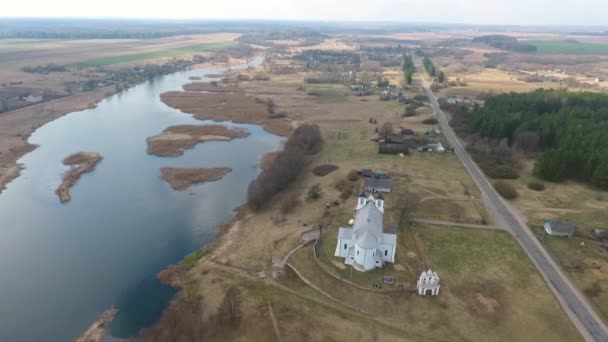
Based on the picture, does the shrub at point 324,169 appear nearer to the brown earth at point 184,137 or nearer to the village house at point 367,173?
the village house at point 367,173

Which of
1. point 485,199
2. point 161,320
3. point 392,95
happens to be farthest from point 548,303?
point 392,95

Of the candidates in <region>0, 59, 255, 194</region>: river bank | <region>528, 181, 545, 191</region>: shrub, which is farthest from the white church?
<region>0, 59, 255, 194</region>: river bank

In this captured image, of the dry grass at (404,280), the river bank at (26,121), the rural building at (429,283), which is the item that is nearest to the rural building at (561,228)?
the dry grass at (404,280)

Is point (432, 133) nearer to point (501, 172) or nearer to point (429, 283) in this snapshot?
point (501, 172)

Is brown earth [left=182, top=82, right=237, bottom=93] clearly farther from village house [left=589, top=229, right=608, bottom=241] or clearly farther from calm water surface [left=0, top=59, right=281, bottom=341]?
village house [left=589, top=229, right=608, bottom=241]

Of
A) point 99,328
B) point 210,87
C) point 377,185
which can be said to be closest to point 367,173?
point 377,185

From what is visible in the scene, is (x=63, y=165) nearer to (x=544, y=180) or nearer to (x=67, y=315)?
(x=67, y=315)
